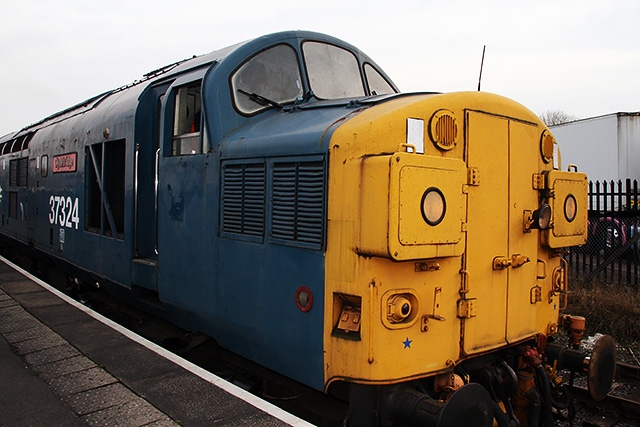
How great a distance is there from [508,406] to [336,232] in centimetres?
183

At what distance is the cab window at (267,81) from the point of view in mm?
4406

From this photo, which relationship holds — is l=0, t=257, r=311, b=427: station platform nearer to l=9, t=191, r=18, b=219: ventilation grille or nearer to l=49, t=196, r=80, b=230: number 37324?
l=49, t=196, r=80, b=230: number 37324

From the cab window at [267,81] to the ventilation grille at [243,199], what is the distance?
2.22 feet

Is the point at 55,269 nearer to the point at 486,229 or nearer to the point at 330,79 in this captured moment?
the point at 330,79

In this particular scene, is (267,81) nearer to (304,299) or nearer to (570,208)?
(304,299)

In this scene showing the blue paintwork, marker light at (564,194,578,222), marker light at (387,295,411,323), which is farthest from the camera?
marker light at (564,194,578,222)

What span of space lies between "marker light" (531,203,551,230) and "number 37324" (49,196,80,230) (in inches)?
219

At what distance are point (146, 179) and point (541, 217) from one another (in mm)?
3675

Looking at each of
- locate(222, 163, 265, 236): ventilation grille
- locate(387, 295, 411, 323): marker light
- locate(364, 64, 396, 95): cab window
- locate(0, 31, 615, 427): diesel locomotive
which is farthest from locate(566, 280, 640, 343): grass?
locate(222, 163, 265, 236): ventilation grille

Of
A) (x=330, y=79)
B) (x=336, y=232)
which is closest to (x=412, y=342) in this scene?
(x=336, y=232)

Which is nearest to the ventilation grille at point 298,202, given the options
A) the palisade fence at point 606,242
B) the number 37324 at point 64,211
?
the number 37324 at point 64,211

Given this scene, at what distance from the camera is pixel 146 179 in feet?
17.7

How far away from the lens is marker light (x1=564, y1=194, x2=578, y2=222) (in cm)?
404

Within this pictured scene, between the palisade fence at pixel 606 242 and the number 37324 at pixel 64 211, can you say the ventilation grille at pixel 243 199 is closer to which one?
the number 37324 at pixel 64 211
